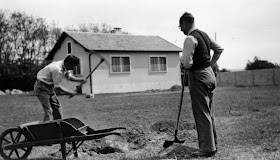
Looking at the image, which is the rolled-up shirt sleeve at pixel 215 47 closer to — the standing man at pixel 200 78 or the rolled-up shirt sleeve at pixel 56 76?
the standing man at pixel 200 78

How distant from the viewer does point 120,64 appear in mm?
27312

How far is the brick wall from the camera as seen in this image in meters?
28.6

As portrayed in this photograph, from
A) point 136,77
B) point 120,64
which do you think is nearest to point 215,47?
point 120,64

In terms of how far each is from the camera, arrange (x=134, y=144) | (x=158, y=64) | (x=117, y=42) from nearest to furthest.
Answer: (x=134, y=144) < (x=117, y=42) < (x=158, y=64)

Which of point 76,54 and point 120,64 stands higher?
point 76,54

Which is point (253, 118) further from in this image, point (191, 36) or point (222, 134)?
point (191, 36)

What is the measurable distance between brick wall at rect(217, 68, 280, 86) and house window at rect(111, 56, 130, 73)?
11.1m

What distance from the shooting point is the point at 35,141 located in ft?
18.7

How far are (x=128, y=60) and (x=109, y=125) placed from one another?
61.0 feet

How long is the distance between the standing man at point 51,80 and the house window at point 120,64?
19.9 meters

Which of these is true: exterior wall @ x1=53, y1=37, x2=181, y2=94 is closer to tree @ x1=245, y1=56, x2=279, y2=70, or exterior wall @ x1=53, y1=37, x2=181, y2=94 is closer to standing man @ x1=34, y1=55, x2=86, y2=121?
tree @ x1=245, y1=56, x2=279, y2=70

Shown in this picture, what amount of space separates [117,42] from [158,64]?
12.8 feet

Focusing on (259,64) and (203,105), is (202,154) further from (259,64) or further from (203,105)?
(259,64)

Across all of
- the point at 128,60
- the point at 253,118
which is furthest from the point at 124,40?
the point at 253,118
